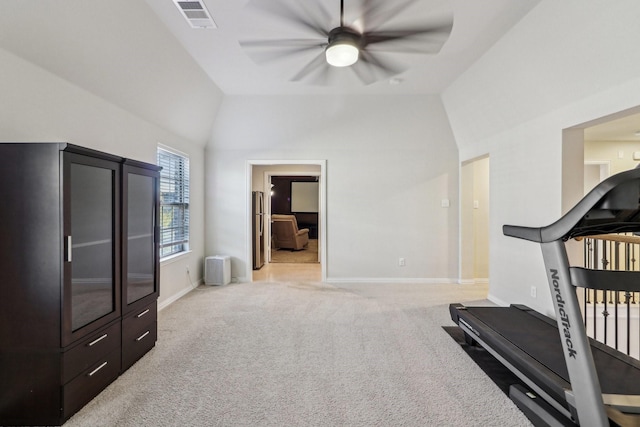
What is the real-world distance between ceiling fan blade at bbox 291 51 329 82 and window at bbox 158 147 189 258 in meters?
2.41

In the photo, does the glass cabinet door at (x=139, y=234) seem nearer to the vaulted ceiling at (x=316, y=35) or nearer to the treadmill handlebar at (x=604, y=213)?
the vaulted ceiling at (x=316, y=35)

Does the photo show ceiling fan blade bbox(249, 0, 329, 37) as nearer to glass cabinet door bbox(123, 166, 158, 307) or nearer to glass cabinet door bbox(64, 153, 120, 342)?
glass cabinet door bbox(64, 153, 120, 342)

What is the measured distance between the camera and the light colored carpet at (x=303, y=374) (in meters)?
1.94

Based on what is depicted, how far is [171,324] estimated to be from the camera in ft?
11.3

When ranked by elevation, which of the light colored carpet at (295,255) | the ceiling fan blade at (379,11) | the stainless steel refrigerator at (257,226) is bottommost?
the light colored carpet at (295,255)

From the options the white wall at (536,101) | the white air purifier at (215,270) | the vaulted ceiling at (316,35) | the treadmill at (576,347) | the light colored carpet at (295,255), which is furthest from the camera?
the light colored carpet at (295,255)

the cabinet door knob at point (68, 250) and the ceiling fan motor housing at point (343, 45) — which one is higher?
the ceiling fan motor housing at point (343, 45)

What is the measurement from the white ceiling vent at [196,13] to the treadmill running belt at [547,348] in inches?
141

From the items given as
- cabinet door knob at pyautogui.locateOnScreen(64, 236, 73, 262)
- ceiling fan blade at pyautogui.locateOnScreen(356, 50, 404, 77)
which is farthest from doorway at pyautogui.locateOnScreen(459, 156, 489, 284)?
cabinet door knob at pyautogui.locateOnScreen(64, 236, 73, 262)

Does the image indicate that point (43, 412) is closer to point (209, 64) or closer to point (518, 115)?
point (209, 64)

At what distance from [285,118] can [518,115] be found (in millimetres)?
3106

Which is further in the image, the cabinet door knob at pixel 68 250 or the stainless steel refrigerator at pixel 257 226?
the stainless steel refrigerator at pixel 257 226

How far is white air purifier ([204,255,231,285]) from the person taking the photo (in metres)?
5.03

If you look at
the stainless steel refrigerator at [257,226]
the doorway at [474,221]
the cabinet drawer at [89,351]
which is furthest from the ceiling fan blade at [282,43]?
the stainless steel refrigerator at [257,226]
